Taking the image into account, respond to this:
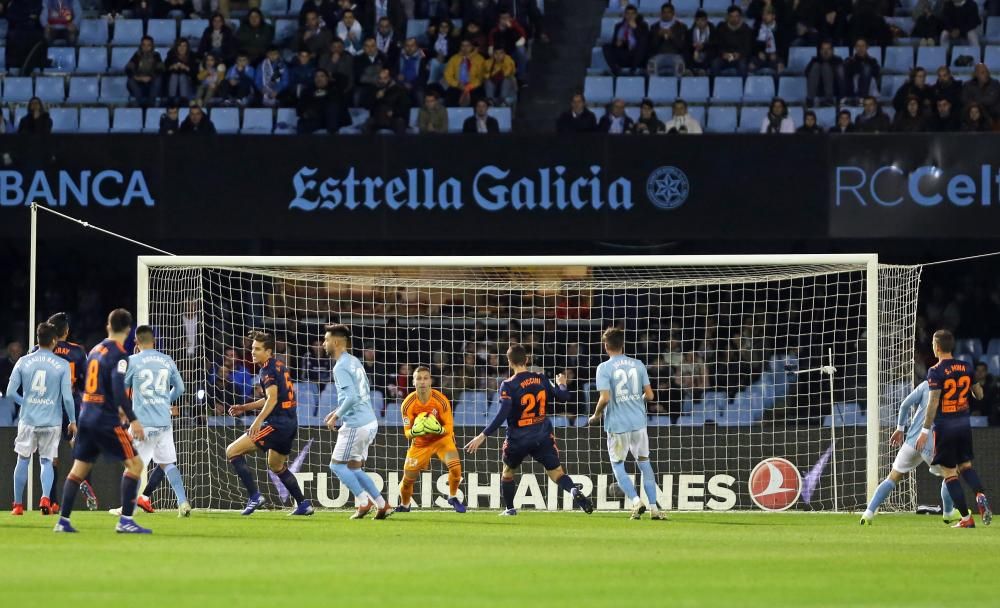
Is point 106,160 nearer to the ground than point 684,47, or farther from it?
nearer to the ground

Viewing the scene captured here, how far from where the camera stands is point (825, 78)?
76.4 feet

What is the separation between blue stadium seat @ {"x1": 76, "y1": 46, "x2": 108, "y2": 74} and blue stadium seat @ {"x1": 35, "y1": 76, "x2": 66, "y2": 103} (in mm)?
524

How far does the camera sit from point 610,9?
83.2 ft

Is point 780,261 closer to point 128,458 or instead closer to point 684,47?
point 684,47

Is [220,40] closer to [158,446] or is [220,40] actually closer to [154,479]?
[154,479]

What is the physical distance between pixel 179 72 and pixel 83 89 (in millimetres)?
1592

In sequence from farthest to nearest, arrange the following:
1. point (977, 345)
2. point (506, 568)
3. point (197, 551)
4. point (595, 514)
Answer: point (977, 345) → point (595, 514) → point (197, 551) → point (506, 568)

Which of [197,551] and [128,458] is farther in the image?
[128,458]

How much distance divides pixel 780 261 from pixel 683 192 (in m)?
3.29

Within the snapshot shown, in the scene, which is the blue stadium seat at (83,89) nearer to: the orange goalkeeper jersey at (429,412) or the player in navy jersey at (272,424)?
the player in navy jersey at (272,424)

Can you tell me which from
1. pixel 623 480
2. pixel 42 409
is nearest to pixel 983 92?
pixel 623 480

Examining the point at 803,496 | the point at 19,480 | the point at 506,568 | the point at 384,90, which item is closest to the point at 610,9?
the point at 384,90

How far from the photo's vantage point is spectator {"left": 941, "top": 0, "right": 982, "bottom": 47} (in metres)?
24.1

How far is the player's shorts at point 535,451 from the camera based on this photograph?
58.4 feet
